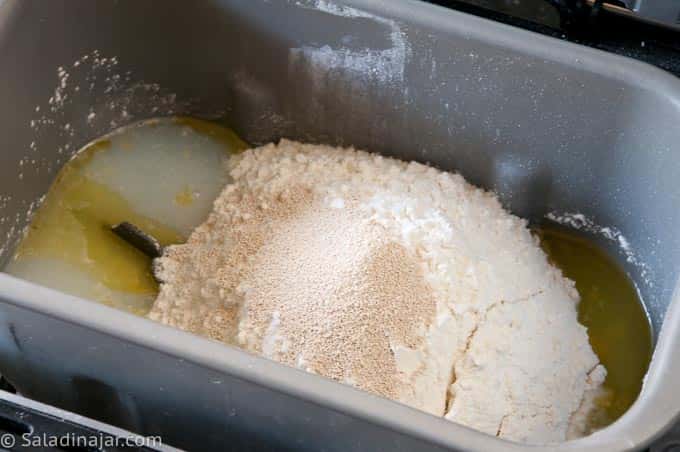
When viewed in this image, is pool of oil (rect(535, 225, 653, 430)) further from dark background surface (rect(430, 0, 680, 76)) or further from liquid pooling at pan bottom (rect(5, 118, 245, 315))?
liquid pooling at pan bottom (rect(5, 118, 245, 315))

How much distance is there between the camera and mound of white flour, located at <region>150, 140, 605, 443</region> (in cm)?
95

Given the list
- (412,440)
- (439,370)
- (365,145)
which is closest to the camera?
(412,440)

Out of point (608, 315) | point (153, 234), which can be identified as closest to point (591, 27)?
point (608, 315)

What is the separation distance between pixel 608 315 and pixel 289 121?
481 millimetres

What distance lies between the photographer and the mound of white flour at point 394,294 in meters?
0.95

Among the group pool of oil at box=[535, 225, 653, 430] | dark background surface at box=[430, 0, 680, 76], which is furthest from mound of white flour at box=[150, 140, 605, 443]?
dark background surface at box=[430, 0, 680, 76]

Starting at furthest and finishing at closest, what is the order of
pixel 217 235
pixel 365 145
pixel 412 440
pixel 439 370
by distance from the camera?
pixel 365 145 < pixel 217 235 < pixel 439 370 < pixel 412 440

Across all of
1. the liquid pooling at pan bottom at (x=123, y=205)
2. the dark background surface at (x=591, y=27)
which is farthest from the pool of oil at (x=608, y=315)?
the liquid pooling at pan bottom at (x=123, y=205)

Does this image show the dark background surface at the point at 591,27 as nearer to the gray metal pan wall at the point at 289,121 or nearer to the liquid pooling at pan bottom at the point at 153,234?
the gray metal pan wall at the point at 289,121

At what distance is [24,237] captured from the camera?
1.12 m

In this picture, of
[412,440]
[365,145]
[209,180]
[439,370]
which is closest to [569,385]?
[439,370]

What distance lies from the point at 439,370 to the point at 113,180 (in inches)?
Answer: 20.0

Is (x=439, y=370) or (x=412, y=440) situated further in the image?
(x=439, y=370)

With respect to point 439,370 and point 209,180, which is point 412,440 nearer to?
point 439,370
